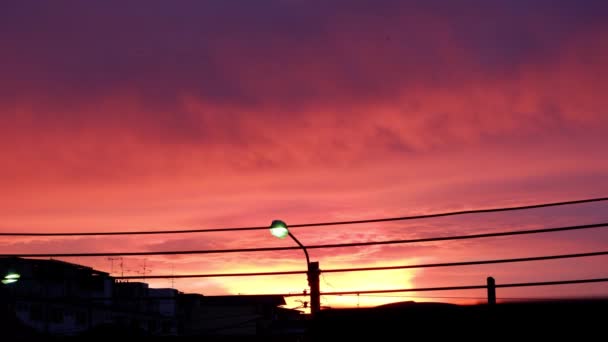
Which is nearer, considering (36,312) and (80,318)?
(36,312)

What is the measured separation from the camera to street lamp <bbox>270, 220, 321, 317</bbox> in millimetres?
16812

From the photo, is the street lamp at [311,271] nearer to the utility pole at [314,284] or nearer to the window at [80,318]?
the utility pole at [314,284]

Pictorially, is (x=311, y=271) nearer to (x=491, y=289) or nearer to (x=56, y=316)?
(x=491, y=289)

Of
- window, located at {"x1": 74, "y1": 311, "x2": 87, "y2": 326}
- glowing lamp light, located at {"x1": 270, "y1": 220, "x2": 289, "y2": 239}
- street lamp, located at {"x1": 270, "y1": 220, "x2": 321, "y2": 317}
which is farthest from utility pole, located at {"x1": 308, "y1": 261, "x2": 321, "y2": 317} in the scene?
window, located at {"x1": 74, "y1": 311, "x2": 87, "y2": 326}

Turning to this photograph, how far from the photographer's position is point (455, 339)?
46.9ft

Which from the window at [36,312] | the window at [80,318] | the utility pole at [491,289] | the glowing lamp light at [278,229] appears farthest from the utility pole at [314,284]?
the window at [80,318]

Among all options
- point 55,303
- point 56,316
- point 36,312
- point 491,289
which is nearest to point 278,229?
point 491,289

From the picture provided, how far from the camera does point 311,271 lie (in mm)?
18094

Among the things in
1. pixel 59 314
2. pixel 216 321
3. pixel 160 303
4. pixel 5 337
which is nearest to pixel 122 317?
pixel 59 314

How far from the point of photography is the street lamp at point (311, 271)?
55.2ft

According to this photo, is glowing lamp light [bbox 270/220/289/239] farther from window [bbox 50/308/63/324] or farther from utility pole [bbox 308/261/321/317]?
window [bbox 50/308/63/324]

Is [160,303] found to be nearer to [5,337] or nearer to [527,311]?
[5,337]

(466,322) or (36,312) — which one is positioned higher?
(466,322)

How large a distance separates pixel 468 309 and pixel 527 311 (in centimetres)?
108
